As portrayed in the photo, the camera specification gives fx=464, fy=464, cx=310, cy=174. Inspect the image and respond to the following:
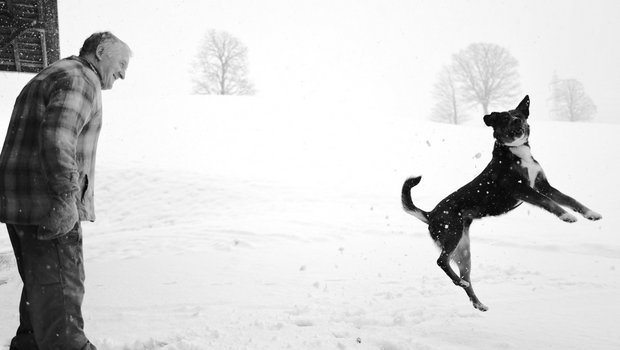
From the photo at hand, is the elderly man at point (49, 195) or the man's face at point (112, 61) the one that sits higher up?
the man's face at point (112, 61)

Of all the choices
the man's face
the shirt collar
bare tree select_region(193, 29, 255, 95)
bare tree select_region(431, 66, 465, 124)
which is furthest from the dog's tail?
bare tree select_region(193, 29, 255, 95)

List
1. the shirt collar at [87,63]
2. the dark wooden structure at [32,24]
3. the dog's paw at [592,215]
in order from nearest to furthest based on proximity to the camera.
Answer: the dog's paw at [592,215] → the shirt collar at [87,63] → the dark wooden structure at [32,24]

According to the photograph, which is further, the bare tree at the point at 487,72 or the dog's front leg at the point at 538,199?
the bare tree at the point at 487,72

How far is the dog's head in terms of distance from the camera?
2.64 m

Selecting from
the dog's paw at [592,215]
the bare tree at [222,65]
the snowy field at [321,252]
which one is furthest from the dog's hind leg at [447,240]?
the bare tree at [222,65]

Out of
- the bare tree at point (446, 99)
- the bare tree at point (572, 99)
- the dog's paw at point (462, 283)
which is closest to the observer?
the dog's paw at point (462, 283)

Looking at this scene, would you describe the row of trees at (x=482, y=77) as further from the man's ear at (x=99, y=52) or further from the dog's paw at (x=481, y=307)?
the man's ear at (x=99, y=52)

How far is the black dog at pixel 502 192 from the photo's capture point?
2650mm

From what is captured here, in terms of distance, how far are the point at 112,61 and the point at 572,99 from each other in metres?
49.1

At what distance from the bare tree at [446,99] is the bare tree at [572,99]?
9.73 metres

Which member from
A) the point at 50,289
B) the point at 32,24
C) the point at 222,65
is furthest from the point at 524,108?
the point at 222,65

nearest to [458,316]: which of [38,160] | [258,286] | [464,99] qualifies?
[258,286]

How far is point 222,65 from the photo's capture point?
41625 mm

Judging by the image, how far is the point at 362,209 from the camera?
12008mm
